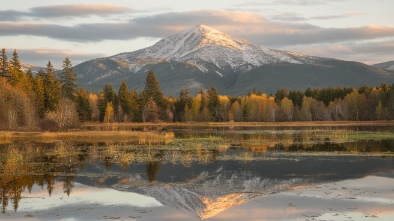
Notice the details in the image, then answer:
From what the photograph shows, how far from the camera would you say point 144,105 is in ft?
524

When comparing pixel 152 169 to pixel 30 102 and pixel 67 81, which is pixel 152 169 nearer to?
pixel 30 102

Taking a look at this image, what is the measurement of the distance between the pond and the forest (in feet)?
133

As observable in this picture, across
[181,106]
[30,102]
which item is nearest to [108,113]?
[181,106]

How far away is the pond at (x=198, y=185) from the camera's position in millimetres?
27578

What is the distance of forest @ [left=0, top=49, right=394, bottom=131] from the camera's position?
96562 millimetres

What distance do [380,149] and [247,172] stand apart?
25497 mm

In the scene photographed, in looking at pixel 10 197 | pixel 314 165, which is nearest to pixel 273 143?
pixel 314 165

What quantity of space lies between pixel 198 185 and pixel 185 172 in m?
6.21

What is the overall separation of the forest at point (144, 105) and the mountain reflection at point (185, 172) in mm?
37350

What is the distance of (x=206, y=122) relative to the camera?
554ft

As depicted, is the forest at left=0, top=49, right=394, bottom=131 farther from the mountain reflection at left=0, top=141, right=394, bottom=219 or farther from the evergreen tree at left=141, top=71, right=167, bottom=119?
the mountain reflection at left=0, top=141, right=394, bottom=219

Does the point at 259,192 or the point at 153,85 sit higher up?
the point at 153,85

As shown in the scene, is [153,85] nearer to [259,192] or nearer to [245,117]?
[245,117]

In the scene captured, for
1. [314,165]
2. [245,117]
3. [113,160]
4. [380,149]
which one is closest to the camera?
[314,165]
